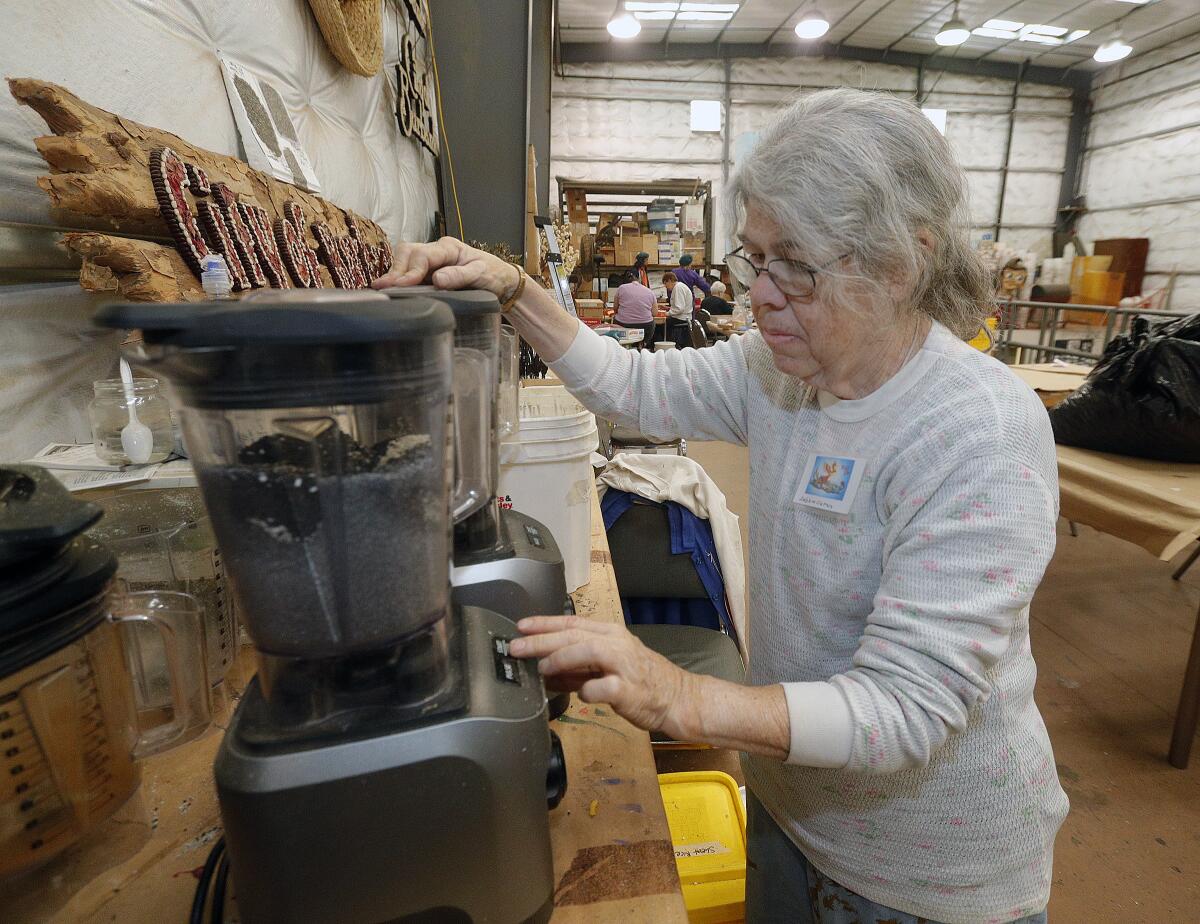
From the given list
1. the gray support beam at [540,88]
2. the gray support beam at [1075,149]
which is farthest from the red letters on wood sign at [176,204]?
the gray support beam at [1075,149]

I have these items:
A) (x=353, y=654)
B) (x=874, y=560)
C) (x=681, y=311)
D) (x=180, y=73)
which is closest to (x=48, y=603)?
(x=353, y=654)

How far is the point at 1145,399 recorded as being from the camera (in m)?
2.02

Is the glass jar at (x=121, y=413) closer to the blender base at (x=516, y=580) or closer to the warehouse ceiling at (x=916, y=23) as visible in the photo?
the blender base at (x=516, y=580)

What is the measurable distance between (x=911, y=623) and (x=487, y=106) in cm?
319

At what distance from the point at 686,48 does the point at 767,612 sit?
37.7 ft

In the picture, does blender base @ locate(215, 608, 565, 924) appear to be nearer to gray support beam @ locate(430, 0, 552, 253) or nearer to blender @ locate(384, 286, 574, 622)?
blender @ locate(384, 286, 574, 622)

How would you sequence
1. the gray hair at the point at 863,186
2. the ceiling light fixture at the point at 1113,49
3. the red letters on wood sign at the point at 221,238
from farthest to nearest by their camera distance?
the ceiling light fixture at the point at 1113,49 → the red letters on wood sign at the point at 221,238 → the gray hair at the point at 863,186

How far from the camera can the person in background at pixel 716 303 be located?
852cm

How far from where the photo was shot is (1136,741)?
81.9 inches

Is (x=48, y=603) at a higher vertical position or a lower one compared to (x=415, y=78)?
lower

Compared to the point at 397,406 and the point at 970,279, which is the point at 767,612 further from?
the point at 397,406

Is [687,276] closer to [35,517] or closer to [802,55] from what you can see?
[802,55]

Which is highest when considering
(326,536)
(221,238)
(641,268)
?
(641,268)

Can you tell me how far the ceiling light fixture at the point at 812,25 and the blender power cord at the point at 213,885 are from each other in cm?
1080
